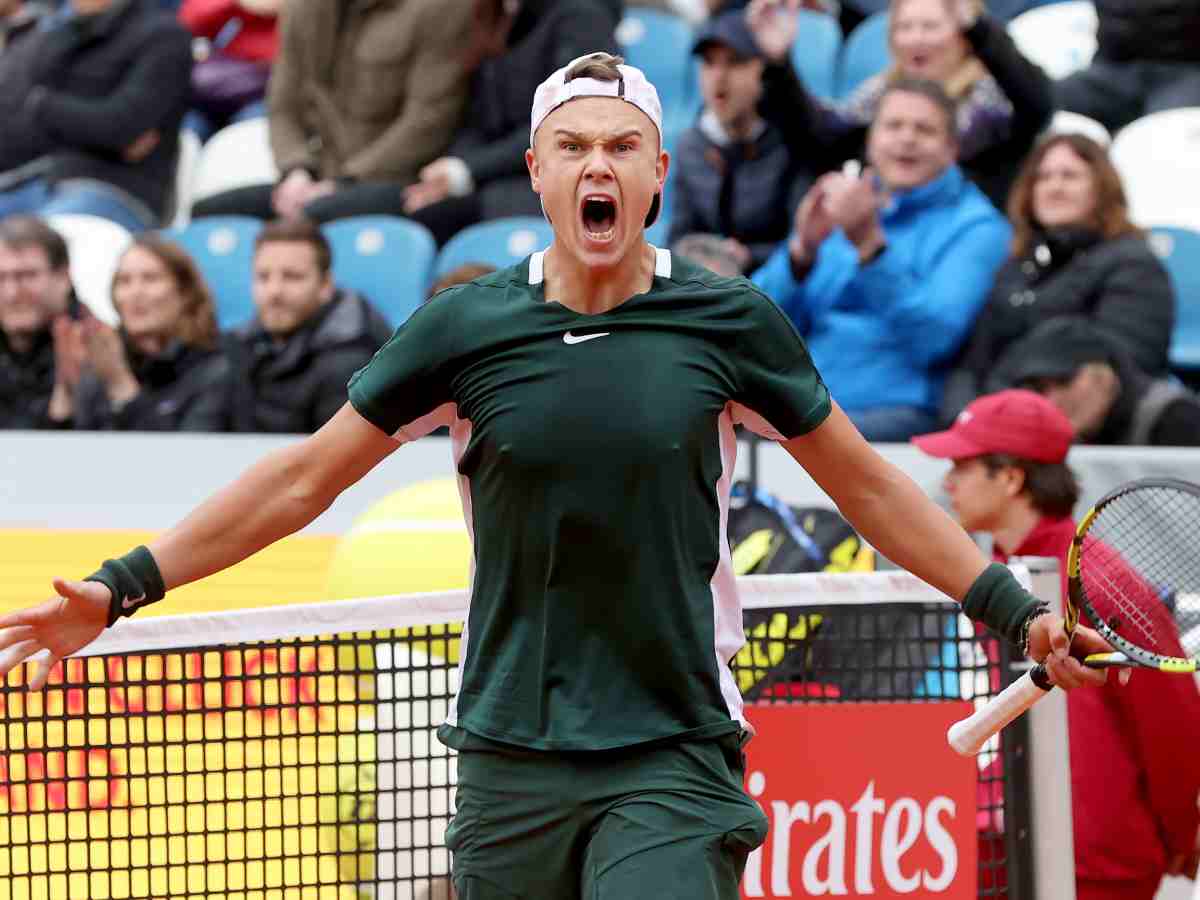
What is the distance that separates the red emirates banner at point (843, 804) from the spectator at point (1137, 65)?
212 inches

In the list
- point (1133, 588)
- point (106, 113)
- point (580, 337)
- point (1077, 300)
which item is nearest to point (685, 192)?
point (1077, 300)

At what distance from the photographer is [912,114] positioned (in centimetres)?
787

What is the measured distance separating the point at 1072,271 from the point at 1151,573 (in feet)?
12.4

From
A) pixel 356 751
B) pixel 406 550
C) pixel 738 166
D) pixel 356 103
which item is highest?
pixel 356 103

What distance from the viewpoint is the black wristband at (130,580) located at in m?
3.20

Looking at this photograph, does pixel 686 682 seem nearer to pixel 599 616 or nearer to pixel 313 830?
pixel 599 616

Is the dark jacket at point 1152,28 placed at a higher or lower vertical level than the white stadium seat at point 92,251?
higher

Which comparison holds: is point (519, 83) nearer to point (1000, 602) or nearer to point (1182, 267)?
point (1182, 267)

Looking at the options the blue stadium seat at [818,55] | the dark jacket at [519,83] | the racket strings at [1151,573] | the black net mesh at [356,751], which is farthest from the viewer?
the blue stadium seat at [818,55]

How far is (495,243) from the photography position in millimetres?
8758

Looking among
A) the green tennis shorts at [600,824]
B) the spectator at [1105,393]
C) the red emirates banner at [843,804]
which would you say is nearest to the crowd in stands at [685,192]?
the spectator at [1105,393]

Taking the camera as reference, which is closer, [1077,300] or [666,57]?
[1077,300]

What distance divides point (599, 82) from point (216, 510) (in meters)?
0.91

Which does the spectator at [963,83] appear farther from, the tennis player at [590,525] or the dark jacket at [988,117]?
the tennis player at [590,525]
